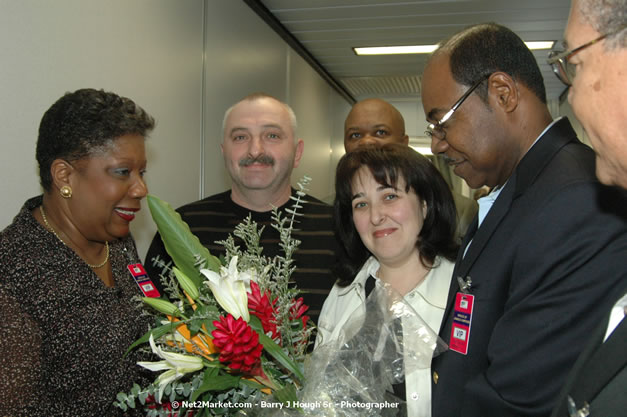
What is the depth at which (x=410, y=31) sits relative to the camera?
4.78m

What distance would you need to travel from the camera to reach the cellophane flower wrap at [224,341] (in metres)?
0.98

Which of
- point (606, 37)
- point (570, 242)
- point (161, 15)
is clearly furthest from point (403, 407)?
point (161, 15)

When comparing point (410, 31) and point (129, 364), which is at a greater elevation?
point (410, 31)

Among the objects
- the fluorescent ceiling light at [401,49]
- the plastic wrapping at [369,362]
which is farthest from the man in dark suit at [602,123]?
the fluorescent ceiling light at [401,49]

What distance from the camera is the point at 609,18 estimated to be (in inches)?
29.1

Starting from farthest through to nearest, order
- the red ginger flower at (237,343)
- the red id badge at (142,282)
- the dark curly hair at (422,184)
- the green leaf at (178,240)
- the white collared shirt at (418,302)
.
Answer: the dark curly hair at (422,184) < the red id badge at (142,282) < the white collared shirt at (418,302) < the green leaf at (178,240) < the red ginger flower at (237,343)

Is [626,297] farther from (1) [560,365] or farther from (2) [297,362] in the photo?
(2) [297,362]

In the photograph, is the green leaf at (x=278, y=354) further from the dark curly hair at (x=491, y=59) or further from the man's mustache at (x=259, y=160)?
the man's mustache at (x=259, y=160)

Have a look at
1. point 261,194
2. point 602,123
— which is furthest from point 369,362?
point 261,194

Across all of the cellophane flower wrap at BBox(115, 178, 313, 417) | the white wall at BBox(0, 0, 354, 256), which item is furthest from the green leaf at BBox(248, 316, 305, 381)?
the white wall at BBox(0, 0, 354, 256)

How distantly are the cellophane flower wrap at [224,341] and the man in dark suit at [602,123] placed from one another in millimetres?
520

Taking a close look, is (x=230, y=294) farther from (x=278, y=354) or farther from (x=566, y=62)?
(x=566, y=62)

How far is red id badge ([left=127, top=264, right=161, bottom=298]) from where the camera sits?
175 centimetres

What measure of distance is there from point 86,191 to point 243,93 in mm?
2436
